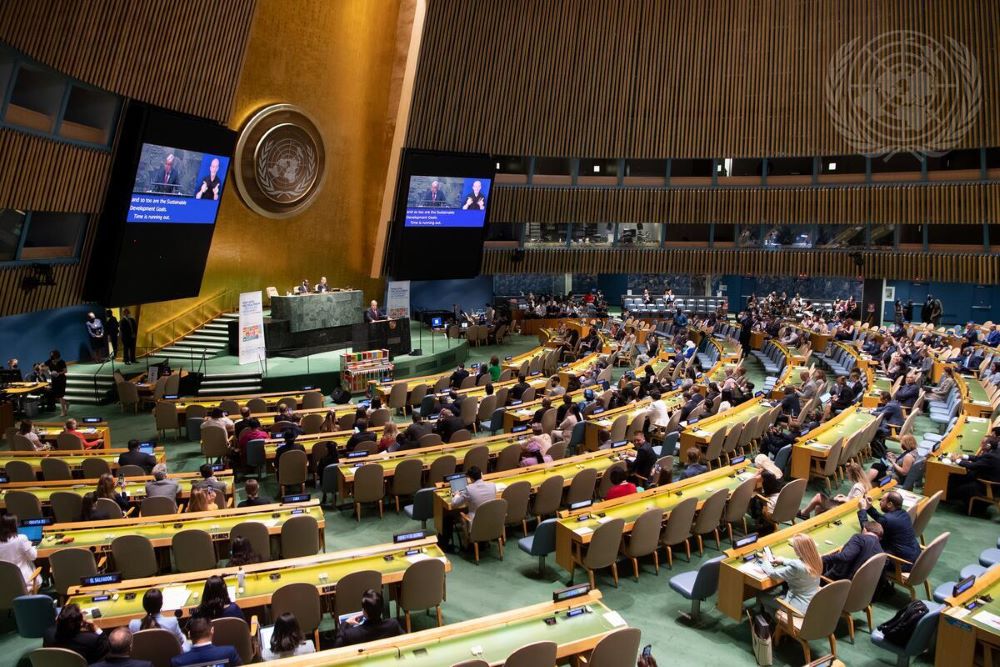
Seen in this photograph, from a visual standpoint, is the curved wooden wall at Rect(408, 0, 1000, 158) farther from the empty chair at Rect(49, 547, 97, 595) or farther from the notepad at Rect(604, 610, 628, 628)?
the notepad at Rect(604, 610, 628, 628)

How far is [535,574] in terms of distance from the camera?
7.84 meters

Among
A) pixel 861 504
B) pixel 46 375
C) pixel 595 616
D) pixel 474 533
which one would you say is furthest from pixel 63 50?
pixel 861 504

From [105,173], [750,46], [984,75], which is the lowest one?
[105,173]

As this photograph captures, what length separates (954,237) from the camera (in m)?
24.9

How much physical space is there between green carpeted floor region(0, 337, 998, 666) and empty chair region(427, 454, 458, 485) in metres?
0.65

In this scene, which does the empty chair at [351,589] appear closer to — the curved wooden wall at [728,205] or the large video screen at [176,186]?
the large video screen at [176,186]

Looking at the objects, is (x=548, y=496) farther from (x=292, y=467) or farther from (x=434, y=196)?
(x=434, y=196)

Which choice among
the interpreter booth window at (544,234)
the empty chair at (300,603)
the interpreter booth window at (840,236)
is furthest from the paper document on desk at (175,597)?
the interpreter booth window at (840,236)

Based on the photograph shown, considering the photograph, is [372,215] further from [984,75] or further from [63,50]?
[984,75]

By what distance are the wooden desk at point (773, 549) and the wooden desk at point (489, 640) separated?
1.45m

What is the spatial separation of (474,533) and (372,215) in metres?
18.9

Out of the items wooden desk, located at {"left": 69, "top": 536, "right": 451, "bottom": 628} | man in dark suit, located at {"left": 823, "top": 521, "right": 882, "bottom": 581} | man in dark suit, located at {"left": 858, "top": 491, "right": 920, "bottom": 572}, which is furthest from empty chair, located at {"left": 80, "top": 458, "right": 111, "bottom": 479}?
man in dark suit, located at {"left": 858, "top": 491, "right": 920, "bottom": 572}

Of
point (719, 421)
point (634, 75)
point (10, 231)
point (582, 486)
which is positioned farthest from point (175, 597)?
point (634, 75)

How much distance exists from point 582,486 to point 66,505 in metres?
5.86
